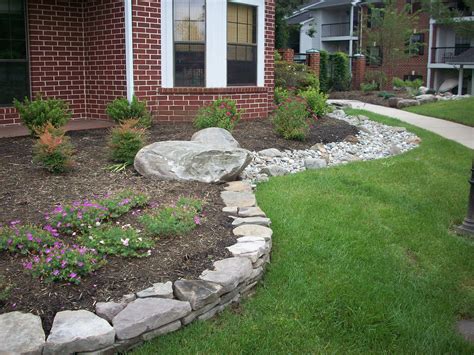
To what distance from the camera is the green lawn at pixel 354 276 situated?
3467 millimetres

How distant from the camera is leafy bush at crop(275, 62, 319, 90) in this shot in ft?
48.0

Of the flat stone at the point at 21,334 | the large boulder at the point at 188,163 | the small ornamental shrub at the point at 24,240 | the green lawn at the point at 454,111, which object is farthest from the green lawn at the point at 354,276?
the green lawn at the point at 454,111

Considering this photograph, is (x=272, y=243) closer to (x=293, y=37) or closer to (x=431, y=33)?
(x=431, y=33)

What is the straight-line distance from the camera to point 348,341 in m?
3.51

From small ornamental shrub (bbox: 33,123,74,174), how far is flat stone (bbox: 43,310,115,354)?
3097 mm

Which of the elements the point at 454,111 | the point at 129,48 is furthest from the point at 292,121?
the point at 454,111

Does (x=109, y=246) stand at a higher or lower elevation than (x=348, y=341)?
higher

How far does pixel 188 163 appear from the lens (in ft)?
20.2

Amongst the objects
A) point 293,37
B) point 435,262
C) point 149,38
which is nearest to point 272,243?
point 435,262

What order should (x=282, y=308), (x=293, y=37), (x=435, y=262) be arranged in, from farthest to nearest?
1. (x=293, y=37)
2. (x=435, y=262)
3. (x=282, y=308)

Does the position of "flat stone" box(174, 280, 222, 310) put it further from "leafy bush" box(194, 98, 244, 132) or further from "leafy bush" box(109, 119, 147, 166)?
"leafy bush" box(194, 98, 244, 132)

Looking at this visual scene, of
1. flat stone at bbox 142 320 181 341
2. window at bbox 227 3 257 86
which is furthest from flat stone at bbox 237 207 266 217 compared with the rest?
window at bbox 227 3 257 86

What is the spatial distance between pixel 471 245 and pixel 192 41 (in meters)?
6.63

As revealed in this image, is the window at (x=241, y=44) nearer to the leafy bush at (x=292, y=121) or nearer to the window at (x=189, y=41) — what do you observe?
the window at (x=189, y=41)
